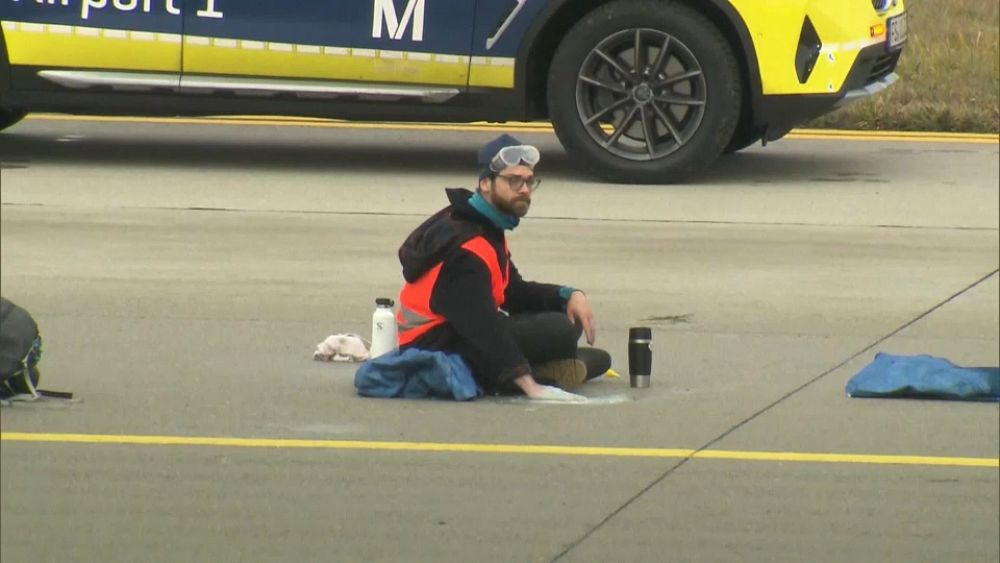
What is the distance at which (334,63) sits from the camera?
11.6 meters

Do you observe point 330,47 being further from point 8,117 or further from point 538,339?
point 538,339

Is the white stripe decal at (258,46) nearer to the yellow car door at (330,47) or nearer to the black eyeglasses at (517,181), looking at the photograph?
the yellow car door at (330,47)

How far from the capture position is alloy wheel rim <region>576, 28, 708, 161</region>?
38.2 feet

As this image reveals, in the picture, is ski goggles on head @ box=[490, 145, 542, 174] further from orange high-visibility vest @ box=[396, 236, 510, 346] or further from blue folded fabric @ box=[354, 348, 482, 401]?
blue folded fabric @ box=[354, 348, 482, 401]

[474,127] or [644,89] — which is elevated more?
[644,89]

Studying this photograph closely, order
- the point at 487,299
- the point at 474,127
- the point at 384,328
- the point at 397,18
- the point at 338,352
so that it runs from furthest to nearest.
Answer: the point at 474,127, the point at 397,18, the point at 338,352, the point at 384,328, the point at 487,299

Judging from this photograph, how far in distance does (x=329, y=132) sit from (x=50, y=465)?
315 inches

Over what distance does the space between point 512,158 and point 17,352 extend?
1719 millimetres

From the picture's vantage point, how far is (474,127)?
1470 centimetres

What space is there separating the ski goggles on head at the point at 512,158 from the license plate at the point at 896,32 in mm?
5122

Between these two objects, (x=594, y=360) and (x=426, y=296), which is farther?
(x=594, y=360)

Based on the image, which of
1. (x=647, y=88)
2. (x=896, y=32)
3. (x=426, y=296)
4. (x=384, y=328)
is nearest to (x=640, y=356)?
(x=426, y=296)

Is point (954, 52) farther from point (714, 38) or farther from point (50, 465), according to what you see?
point (50, 465)

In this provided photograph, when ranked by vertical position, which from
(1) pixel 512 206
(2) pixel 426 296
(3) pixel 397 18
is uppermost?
(3) pixel 397 18
